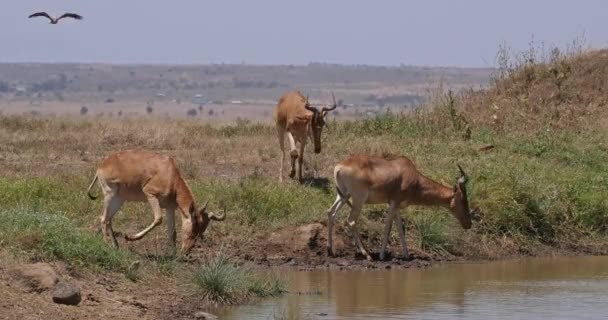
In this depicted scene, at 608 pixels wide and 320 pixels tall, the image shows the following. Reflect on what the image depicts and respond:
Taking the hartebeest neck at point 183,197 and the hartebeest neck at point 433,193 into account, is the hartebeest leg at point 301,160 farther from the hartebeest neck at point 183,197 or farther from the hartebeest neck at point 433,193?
the hartebeest neck at point 183,197

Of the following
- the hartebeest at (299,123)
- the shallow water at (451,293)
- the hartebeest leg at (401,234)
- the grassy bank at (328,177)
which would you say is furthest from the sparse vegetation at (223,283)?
the hartebeest at (299,123)

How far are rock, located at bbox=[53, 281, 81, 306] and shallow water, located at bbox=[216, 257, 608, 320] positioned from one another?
1.54 metres

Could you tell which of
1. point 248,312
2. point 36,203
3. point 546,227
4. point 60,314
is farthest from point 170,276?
point 546,227

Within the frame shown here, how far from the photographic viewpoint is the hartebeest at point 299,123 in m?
21.4

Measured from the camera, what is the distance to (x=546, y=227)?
1920 cm

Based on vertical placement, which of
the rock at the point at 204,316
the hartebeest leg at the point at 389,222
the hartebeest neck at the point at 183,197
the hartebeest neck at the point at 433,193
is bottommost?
the rock at the point at 204,316

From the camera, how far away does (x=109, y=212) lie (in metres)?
16.2

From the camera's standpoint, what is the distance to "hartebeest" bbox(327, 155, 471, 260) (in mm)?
17453

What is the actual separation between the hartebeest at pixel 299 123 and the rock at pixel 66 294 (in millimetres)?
8287

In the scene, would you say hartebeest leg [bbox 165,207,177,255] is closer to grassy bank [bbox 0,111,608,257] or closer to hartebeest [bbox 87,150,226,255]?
Answer: hartebeest [bbox 87,150,226,255]

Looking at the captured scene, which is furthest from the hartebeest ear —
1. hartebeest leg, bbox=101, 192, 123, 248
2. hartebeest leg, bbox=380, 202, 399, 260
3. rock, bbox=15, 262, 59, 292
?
rock, bbox=15, 262, 59, 292

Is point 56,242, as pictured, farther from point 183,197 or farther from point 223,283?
point 183,197

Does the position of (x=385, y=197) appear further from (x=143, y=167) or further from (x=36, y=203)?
(x=36, y=203)

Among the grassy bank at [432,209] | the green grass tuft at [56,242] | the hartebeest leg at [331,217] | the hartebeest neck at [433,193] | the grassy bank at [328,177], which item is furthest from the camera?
the grassy bank at [432,209]
